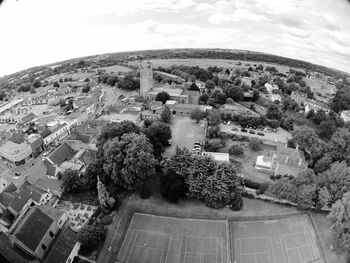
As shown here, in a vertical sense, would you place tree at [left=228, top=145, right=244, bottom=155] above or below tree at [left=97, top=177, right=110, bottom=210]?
below

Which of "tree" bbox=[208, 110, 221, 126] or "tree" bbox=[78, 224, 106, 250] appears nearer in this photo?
"tree" bbox=[78, 224, 106, 250]

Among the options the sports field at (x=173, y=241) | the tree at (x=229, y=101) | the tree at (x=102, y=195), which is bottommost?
the sports field at (x=173, y=241)

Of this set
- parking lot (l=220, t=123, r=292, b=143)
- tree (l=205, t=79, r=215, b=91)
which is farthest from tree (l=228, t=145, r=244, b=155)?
tree (l=205, t=79, r=215, b=91)

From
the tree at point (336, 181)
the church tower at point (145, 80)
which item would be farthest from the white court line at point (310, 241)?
the church tower at point (145, 80)

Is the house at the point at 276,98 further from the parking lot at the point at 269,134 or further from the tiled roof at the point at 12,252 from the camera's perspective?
the tiled roof at the point at 12,252

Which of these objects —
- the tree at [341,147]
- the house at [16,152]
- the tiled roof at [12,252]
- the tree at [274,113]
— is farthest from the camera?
the tree at [274,113]

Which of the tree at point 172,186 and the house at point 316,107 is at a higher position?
the tree at point 172,186

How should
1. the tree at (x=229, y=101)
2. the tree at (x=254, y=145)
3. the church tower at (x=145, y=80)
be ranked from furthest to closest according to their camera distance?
1. the church tower at (x=145, y=80)
2. the tree at (x=229, y=101)
3. the tree at (x=254, y=145)

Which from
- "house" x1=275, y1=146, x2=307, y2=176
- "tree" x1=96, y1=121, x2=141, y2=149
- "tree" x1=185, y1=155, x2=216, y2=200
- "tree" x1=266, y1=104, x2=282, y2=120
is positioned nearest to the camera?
"tree" x1=185, y1=155, x2=216, y2=200

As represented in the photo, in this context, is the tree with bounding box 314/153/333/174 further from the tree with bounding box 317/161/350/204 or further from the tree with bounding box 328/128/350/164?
the tree with bounding box 317/161/350/204
